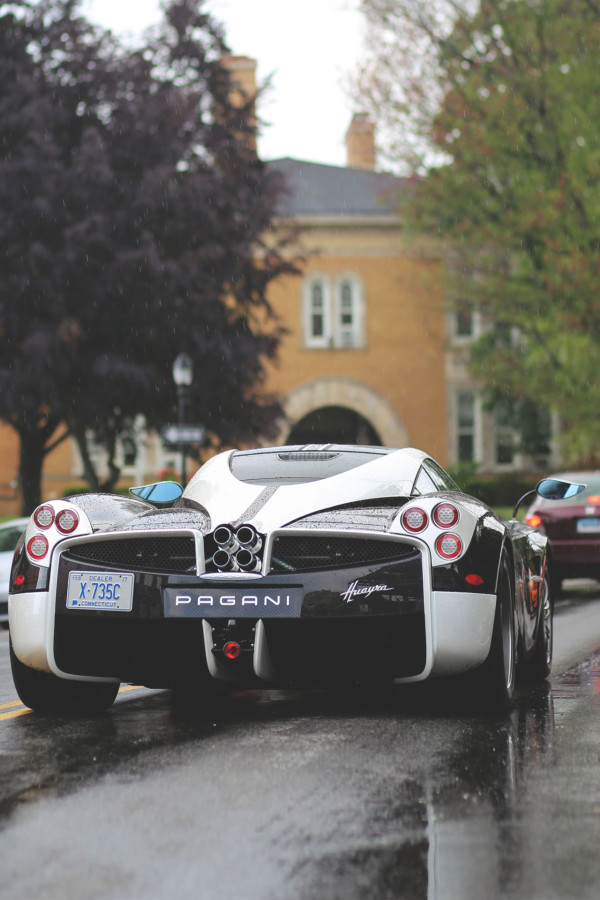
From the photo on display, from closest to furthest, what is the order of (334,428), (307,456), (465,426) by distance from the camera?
1. (307,456)
2. (465,426)
3. (334,428)

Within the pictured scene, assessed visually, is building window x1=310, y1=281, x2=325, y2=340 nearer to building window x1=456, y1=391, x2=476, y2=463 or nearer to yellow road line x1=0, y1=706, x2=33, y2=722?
building window x1=456, y1=391, x2=476, y2=463

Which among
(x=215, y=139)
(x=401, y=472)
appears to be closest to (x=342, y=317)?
(x=215, y=139)

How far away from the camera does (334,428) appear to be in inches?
1932

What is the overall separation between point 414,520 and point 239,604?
35.6 inches

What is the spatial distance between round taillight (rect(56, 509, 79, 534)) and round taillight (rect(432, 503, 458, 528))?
5.64ft

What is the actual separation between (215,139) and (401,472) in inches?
820

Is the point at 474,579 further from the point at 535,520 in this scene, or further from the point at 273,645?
the point at 535,520

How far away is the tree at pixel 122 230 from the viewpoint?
957 inches

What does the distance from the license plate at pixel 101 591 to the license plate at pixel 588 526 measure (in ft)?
36.1

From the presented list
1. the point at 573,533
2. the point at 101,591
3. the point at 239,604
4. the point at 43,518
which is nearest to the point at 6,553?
the point at 573,533

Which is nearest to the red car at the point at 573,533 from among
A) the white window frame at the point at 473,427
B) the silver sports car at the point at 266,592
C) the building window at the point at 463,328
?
the silver sports car at the point at 266,592

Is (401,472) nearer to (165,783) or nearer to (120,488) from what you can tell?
(165,783)

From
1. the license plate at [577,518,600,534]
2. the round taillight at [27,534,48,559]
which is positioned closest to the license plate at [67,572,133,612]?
the round taillight at [27,534,48,559]

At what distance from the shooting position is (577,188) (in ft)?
82.2
